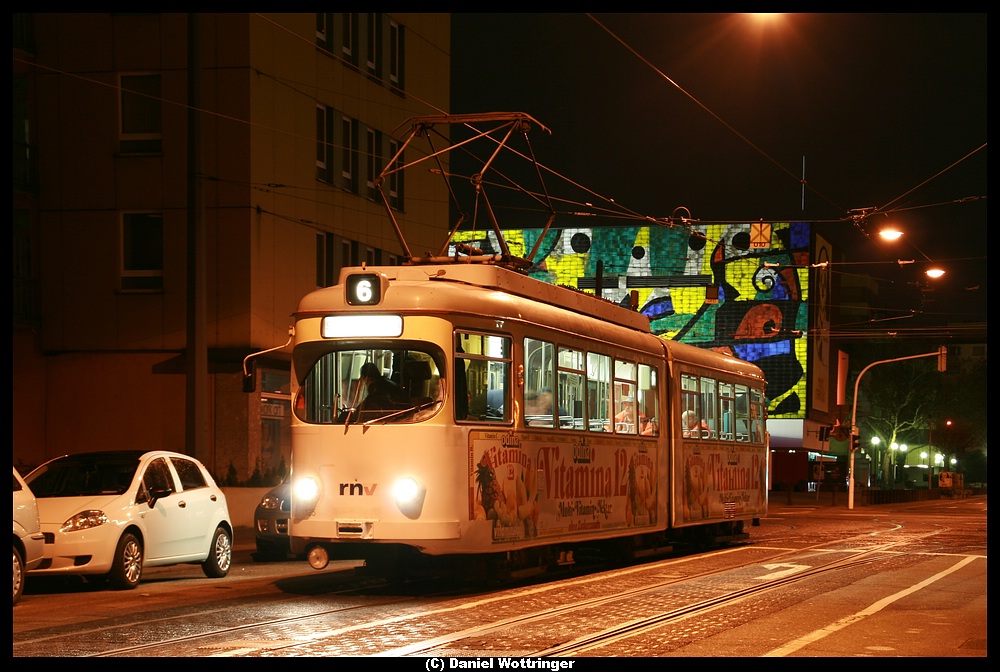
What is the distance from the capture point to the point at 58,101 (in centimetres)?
3175

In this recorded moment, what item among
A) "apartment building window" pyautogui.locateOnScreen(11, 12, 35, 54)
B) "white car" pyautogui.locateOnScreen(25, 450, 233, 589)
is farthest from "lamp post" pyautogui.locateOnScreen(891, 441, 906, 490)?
"white car" pyautogui.locateOnScreen(25, 450, 233, 589)

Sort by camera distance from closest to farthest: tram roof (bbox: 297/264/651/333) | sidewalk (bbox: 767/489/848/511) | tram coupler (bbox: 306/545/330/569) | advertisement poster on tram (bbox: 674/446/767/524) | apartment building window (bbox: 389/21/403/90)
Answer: tram coupler (bbox: 306/545/330/569), tram roof (bbox: 297/264/651/333), advertisement poster on tram (bbox: 674/446/767/524), apartment building window (bbox: 389/21/403/90), sidewalk (bbox: 767/489/848/511)

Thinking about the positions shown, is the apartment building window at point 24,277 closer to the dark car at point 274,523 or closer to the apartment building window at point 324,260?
the apartment building window at point 324,260

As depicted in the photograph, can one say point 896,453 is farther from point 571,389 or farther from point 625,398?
point 571,389

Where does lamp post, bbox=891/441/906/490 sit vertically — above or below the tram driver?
below

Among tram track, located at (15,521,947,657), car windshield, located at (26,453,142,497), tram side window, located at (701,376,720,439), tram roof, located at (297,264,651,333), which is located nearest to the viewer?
tram track, located at (15,521,947,657)

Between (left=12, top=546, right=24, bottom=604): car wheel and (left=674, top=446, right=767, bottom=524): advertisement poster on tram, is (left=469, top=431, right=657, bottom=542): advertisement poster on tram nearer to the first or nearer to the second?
(left=674, top=446, right=767, bottom=524): advertisement poster on tram

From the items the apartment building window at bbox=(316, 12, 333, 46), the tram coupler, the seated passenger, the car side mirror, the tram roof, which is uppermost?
the apartment building window at bbox=(316, 12, 333, 46)

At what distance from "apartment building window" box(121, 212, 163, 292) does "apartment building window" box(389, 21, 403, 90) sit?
28.9 feet

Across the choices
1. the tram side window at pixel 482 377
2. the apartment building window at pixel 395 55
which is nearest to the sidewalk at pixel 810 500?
the apartment building window at pixel 395 55

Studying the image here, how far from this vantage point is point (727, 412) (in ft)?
74.7

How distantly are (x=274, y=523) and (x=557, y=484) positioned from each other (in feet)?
19.5

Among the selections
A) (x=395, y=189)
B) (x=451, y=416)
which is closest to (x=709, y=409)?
(x=451, y=416)

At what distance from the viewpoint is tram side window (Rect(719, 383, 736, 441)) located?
884 inches
